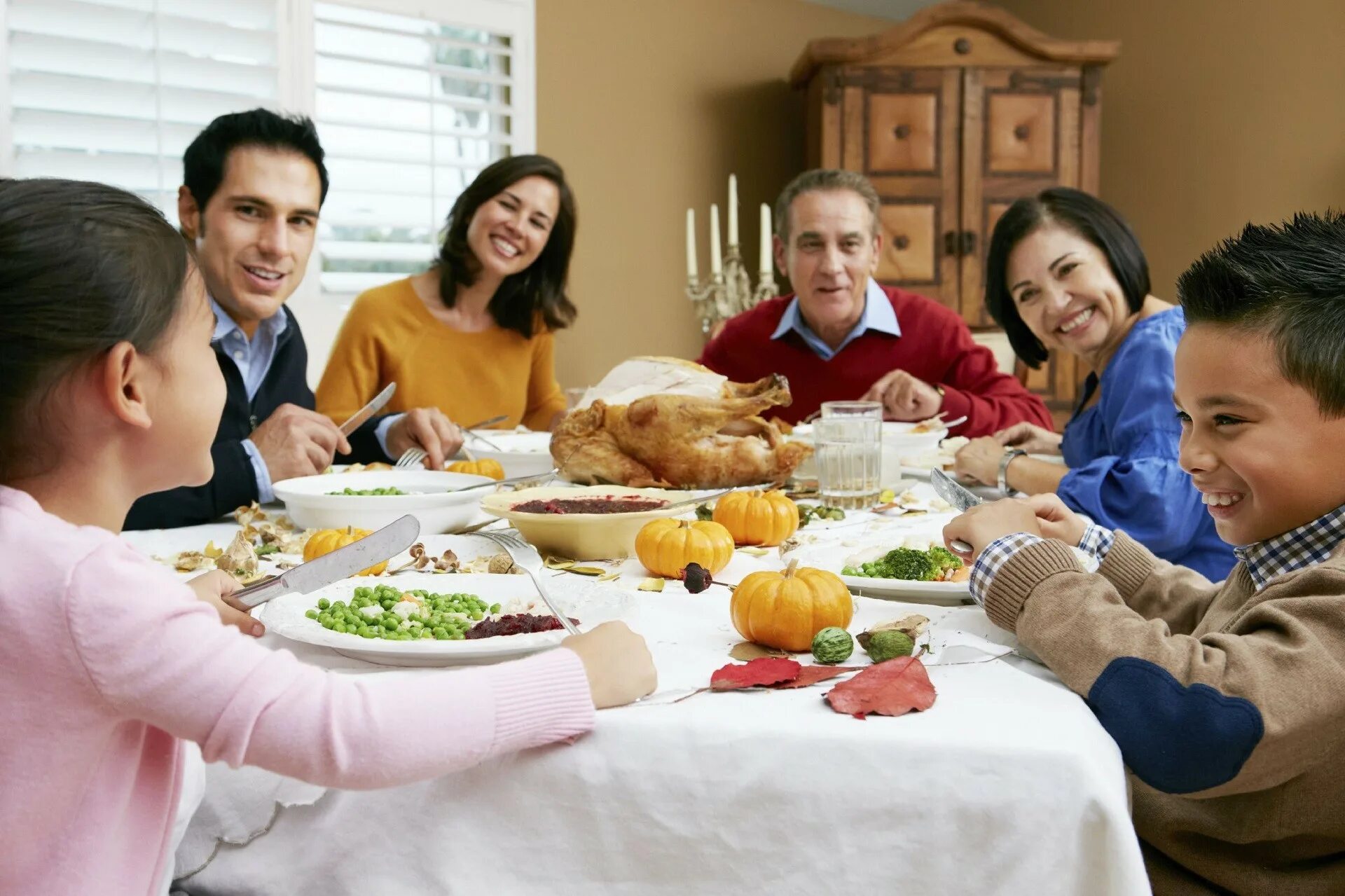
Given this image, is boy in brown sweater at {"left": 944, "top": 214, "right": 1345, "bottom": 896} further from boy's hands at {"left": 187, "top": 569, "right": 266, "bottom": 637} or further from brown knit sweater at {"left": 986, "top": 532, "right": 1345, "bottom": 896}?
boy's hands at {"left": 187, "top": 569, "right": 266, "bottom": 637}

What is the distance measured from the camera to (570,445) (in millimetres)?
2148

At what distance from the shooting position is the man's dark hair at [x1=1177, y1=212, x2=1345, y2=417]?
1.12m

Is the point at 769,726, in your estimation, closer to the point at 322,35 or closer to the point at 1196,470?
the point at 1196,470

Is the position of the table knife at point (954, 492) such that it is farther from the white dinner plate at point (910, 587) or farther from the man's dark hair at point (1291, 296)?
the man's dark hair at point (1291, 296)

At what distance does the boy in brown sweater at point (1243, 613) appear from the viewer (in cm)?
94

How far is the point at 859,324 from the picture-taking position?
3.80 metres

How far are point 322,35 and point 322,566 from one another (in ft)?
13.1

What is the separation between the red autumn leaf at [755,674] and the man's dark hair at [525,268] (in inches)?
117

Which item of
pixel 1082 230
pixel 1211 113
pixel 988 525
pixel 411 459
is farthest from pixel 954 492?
pixel 1211 113

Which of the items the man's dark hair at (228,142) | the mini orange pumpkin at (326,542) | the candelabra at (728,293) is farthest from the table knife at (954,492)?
the candelabra at (728,293)

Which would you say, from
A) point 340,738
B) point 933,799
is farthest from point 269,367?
point 933,799

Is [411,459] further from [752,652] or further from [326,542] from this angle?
[752,652]

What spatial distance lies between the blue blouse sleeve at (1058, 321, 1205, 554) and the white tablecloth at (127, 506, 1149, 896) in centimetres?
109

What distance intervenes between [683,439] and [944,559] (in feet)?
2.49
